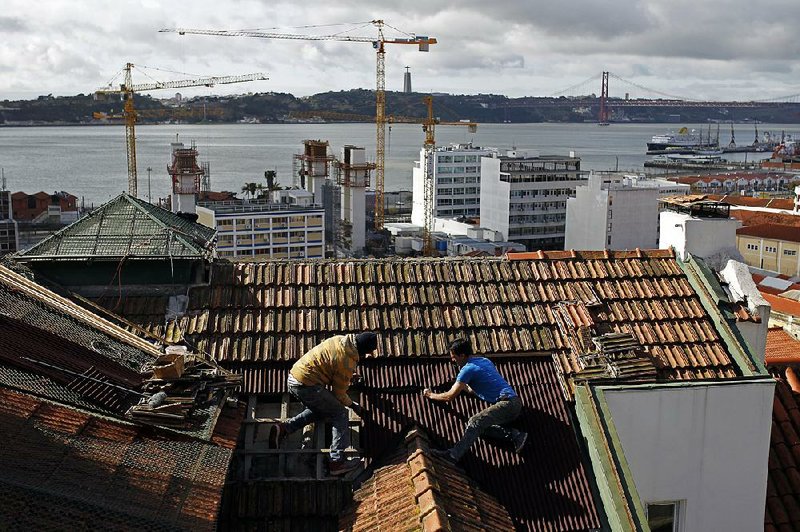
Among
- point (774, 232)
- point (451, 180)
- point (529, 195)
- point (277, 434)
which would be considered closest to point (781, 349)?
point (277, 434)

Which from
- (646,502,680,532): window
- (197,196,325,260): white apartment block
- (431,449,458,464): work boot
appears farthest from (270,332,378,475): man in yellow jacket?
(197,196,325,260): white apartment block

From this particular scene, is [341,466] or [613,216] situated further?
[613,216]

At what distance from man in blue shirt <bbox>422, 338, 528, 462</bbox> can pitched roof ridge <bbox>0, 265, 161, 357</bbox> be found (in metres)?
2.77

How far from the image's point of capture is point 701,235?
9.61 meters

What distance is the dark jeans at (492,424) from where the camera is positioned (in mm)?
6793

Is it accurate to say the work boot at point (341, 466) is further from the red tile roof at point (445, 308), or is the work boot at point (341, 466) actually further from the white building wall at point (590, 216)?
the white building wall at point (590, 216)

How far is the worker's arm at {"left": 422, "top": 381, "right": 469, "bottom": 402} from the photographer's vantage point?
7109 mm

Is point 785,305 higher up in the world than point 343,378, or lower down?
lower down

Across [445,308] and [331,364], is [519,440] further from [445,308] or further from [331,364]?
[445,308]

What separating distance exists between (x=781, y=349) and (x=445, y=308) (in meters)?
6.90

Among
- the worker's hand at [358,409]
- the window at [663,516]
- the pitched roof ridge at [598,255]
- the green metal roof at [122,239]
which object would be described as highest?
the green metal roof at [122,239]

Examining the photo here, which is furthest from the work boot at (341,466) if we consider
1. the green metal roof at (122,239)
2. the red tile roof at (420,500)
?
the green metal roof at (122,239)

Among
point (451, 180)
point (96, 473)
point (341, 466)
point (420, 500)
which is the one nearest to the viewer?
point (96, 473)

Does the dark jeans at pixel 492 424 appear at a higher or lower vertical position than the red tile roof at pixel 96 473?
lower
